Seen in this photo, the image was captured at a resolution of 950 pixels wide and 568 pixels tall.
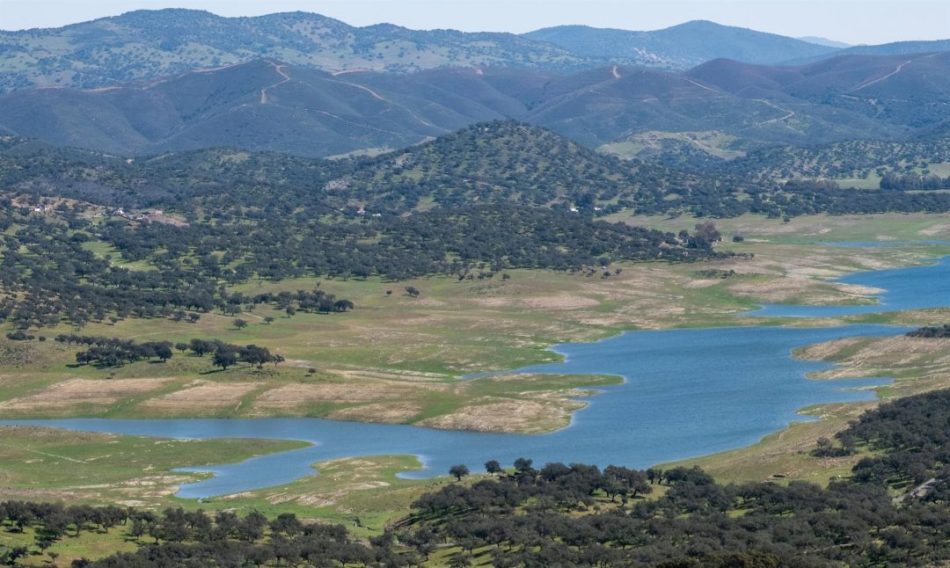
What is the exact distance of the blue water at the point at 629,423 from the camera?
10781cm

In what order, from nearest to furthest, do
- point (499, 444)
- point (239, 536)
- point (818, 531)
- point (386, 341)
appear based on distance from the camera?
point (818, 531) → point (239, 536) → point (499, 444) → point (386, 341)

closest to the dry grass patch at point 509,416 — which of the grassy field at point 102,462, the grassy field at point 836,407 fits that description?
the grassy field at point 102,462

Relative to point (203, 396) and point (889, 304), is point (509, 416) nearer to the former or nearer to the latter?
point (203, 396)

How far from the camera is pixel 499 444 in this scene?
114375mm

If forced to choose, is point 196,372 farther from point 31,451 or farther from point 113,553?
point 113,553

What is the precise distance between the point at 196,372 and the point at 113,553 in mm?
67078

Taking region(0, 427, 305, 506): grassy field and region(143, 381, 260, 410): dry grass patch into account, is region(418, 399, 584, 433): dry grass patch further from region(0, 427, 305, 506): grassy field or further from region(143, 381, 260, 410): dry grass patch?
region(143, 381, 260, 410): dry grass patch

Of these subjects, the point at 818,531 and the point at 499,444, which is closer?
the point at 818,531

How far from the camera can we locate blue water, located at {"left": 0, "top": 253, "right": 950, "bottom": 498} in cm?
10781

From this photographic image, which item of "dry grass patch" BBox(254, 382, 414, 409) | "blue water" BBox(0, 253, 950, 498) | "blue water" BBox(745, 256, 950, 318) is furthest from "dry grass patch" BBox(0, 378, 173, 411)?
"blue water" BBox(745, 256, 950, 318)

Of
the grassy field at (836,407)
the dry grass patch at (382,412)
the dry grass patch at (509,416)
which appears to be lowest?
the dry grass patch at (382,412)

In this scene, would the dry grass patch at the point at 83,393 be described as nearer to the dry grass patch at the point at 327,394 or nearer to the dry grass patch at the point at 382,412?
the dry grass patch at the point at 327,394

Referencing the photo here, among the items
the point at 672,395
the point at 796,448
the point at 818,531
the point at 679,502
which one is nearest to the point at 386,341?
the point at 672,395

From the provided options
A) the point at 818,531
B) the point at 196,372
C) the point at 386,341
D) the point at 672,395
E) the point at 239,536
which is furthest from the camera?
the point at 386,341
